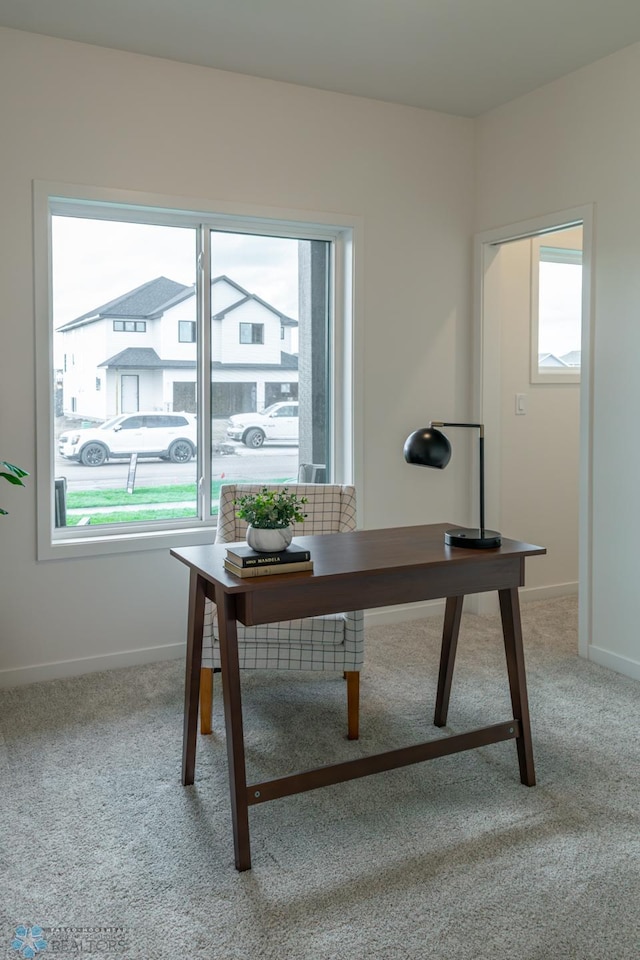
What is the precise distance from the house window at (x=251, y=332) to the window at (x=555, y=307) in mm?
1730

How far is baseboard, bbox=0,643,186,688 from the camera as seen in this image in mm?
3464

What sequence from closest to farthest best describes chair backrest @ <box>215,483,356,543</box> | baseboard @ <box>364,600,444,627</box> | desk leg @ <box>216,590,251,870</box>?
1. desk leg @ <box>216,590,251,870</box>
2. chair backrest @ <box>215,483,356,543</box>
3. baseboard @ <box>364,600,444,627</box>

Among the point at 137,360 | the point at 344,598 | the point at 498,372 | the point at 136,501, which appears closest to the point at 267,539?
the point at 344,598

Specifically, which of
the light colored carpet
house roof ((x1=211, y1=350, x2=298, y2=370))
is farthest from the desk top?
house roof ((x1=211, y1=350, x2=298, y2=370))

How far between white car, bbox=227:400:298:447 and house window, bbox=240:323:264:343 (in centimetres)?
35

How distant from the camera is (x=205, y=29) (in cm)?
330

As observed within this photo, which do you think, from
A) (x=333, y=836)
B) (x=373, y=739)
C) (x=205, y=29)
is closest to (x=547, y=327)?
(x=205, y=29)

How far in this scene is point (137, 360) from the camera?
12.4ft

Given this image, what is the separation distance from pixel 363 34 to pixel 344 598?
2519 mm

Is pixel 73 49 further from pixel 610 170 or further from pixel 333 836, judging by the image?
pixel 333 836

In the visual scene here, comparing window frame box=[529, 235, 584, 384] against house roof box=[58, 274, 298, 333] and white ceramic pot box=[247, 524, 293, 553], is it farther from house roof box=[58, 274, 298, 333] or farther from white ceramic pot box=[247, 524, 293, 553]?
white ceramic pot box=[247, 524, 293, 553]

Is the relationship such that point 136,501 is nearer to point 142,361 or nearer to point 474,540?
point 142,361

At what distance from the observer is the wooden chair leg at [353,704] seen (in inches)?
112

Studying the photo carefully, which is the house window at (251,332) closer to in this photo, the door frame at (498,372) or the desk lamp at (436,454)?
the door frame at (498,372)
